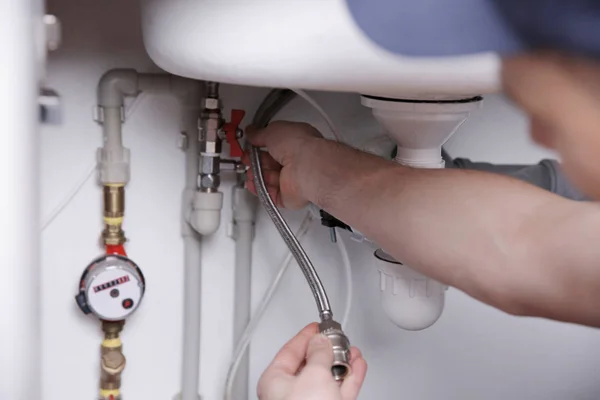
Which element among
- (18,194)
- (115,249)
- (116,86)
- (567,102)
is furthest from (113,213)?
(567,102)

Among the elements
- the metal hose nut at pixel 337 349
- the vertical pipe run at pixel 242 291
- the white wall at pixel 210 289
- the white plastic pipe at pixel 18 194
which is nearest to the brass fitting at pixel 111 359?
the white wall at pixel 210 289

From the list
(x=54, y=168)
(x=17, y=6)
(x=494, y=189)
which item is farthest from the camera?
(x=54, y=168)

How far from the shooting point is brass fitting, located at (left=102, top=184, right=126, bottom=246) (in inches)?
34.3

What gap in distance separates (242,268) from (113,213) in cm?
18

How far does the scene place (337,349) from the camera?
620 millimetres

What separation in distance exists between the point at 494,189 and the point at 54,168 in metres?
0.57

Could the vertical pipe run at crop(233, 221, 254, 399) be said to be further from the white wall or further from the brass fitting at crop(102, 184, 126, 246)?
the brass fitting at crop(102, 184, 126, 246)

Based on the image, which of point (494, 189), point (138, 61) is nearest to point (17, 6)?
point (494, 189)

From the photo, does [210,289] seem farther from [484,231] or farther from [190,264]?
[484,231]

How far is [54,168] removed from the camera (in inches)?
34.6

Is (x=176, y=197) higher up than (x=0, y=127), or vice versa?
(x=176, y=197)

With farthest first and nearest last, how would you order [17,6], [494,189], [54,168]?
[54,168] → [494,189] → [17,6]

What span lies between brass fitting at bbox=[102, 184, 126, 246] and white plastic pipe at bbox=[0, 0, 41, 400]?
1.64 ft

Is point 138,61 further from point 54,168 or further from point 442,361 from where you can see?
point 442,361
